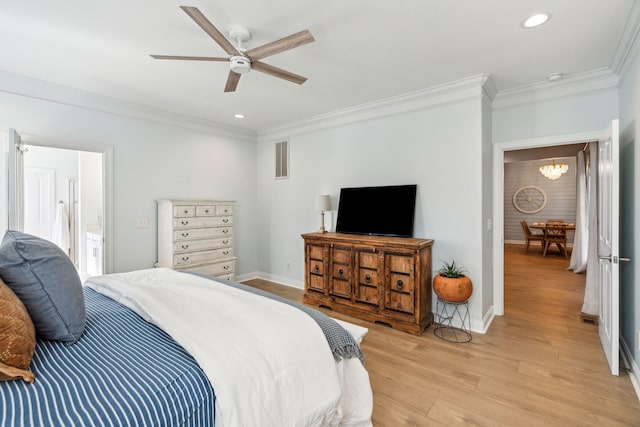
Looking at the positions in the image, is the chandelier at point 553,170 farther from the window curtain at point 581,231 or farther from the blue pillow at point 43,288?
the blue pillow at point 43,288

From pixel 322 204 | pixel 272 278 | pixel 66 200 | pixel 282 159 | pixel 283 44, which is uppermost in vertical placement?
pixel 283 44

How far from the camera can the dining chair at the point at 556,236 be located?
7.07 m

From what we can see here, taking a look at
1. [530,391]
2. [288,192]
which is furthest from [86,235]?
[530,391]

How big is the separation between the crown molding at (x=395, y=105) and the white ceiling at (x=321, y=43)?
12 centimetres

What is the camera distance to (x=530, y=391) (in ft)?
6.93

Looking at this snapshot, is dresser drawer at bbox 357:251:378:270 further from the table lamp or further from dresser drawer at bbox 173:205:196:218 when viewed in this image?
dresser drawer at bbox 173:205:196:218

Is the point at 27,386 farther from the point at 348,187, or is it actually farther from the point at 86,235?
the point at 86,235

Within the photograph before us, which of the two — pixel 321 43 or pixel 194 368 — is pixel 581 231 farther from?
pixel 194 368

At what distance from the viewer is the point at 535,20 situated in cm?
210

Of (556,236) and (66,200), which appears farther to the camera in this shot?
(556,236)

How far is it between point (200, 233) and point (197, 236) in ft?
0.19

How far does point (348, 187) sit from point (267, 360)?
3.11 meters

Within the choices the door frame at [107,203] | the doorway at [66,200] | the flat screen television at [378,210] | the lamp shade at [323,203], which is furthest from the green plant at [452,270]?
the doorway at [66,200]

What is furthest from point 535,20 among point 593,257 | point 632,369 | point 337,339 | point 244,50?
point 593,257
